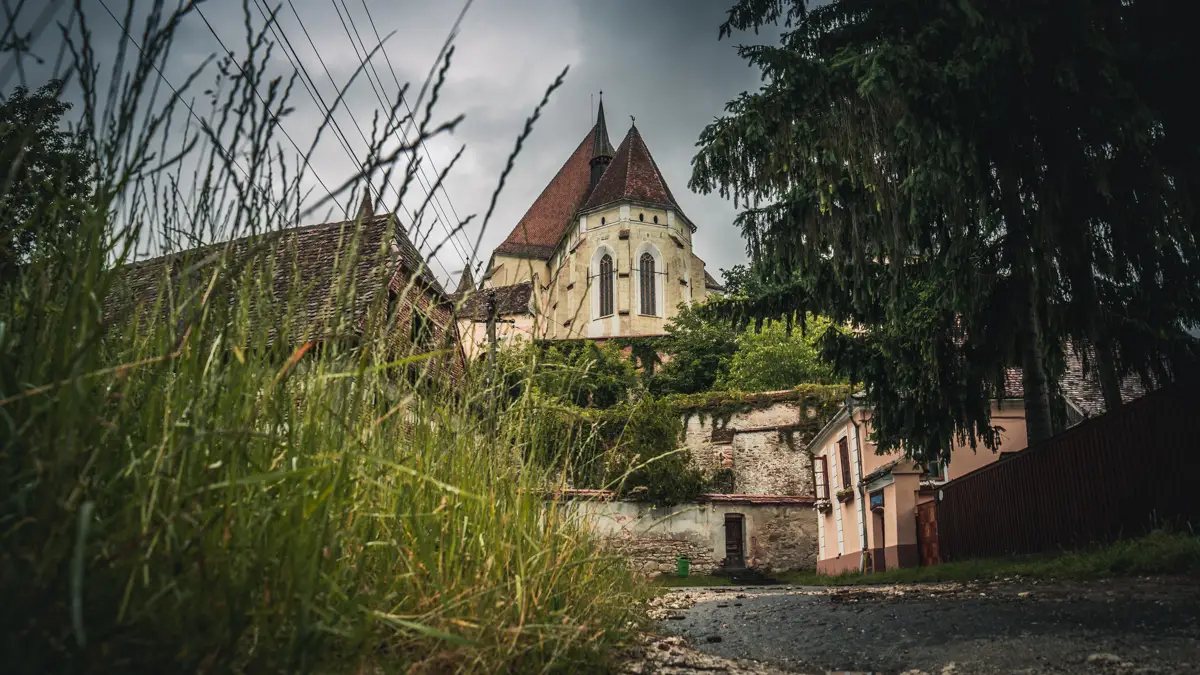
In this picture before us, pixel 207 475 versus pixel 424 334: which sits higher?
pixel 424 334

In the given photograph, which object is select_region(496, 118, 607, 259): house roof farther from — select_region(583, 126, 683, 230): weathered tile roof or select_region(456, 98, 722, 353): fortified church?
select_region(583, 126, 683, 230): weathered tile roof

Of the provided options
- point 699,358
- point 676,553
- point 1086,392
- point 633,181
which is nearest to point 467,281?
point 1086,392

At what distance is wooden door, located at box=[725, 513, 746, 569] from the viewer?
2717cm

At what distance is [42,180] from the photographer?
188 cm

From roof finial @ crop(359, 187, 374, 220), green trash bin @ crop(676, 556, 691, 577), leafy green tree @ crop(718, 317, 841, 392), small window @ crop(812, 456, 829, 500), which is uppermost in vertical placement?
leafy green tree @ crop(718, 317, 841, 392)

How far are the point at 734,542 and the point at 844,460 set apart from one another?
524 centimetres

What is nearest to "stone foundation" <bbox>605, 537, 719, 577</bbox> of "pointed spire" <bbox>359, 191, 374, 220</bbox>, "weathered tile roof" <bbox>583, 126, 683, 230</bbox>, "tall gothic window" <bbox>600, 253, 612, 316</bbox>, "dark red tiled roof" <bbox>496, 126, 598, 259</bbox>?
"pointed spire" <bbox>359, 191, 374, 220</bbox>

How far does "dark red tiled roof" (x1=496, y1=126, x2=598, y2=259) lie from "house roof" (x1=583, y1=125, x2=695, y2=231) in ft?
13.5

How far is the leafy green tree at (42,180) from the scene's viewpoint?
5.73ft

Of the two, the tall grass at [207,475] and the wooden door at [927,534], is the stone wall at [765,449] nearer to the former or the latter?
the wooden door at [927,534]

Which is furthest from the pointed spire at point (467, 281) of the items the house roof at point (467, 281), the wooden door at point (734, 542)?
the wooden door at point (734, 542)

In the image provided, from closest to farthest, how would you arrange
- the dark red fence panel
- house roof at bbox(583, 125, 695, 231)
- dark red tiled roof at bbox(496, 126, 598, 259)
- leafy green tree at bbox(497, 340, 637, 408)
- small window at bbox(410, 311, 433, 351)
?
small window at bbox(410, 311, 433, 351), leafy green tree at bbox(497, 340, 637, 408), the dark red fence panel, house roof at bbox(583, 125, 695, 231), dark red tiled roof at bbox(496, 126, 598, 259)

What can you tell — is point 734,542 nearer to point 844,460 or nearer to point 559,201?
point 844,460

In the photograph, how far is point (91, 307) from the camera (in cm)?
151
